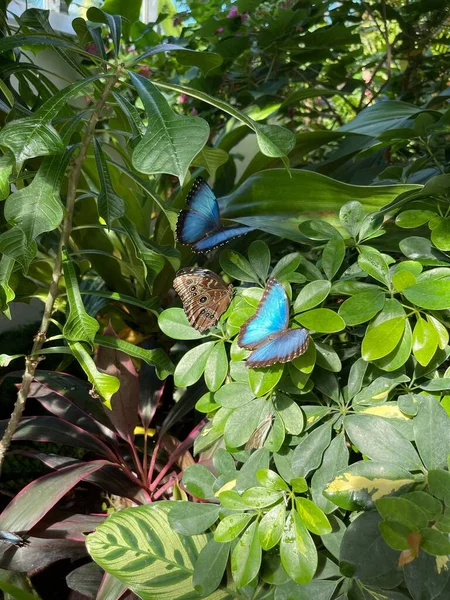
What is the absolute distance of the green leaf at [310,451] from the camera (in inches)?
24.0

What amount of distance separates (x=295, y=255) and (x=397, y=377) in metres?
0.21

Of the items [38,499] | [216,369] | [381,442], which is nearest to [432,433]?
[381,442]

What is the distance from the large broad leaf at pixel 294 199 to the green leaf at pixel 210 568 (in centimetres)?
48

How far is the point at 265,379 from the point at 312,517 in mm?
159

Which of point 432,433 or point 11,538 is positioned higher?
point 432,433

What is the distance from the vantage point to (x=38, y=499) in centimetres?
83

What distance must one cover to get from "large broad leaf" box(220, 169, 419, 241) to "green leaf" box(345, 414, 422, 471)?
0.37 m

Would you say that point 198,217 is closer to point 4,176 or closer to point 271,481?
point 4,176

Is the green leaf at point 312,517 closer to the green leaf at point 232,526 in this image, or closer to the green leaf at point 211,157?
the green leaf at point 232,526

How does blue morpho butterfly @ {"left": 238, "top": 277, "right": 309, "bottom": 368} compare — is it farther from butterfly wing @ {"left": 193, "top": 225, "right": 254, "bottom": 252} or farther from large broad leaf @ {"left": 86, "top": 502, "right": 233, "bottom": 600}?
large broad leaf @ {"left": 86, "top": 502, "right": 233, "bottom": 600}

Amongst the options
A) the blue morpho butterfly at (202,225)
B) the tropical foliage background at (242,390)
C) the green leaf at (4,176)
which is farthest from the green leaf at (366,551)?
the green leaf at (4,176)

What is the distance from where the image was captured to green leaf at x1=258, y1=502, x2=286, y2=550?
0.59m

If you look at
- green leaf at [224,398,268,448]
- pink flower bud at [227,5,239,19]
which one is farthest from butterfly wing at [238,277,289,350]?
pink flower bud at [227,5,239,19]

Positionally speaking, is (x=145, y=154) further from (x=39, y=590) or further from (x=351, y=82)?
(x=351, y=82)
